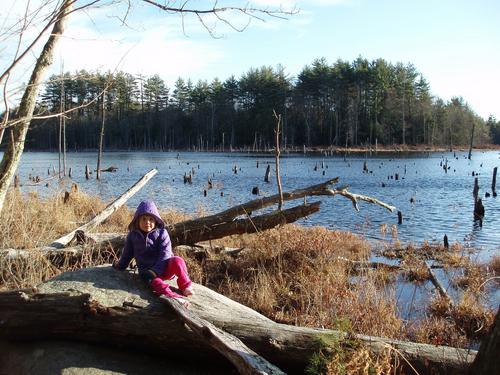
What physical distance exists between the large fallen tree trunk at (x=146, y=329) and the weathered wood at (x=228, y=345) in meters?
0.13

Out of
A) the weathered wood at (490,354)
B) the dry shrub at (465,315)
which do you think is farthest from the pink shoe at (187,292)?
the dry shrub at (465,315)

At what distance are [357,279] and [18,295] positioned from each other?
20.2 ft

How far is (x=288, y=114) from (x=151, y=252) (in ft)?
271

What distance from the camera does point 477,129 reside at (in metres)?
94.6

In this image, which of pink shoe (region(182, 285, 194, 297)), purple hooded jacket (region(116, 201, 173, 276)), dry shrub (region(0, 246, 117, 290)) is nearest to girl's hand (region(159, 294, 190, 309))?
pink shoe (region(182, 285, 194, 297))

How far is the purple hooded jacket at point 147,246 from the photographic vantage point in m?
4.61

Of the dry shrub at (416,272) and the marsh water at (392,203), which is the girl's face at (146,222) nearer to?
the marsh water at (392,203)

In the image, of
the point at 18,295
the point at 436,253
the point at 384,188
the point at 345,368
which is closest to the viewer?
the point at 345,368

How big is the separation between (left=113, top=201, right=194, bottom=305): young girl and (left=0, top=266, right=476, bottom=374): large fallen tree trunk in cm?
38

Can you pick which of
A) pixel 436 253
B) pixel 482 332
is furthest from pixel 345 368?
pixel 436 253

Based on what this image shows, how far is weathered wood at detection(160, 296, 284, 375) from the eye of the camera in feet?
10.8

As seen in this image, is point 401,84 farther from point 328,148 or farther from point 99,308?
point 99,308

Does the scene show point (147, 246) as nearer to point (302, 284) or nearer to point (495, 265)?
point (302, 284)

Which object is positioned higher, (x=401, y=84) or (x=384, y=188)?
(x=401, y=84)
